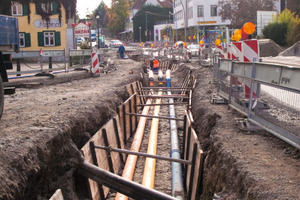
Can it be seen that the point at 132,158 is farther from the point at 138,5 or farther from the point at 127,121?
the point at 138,5

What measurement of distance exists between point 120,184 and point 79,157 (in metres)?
1.03

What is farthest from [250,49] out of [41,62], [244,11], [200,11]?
[200,11]

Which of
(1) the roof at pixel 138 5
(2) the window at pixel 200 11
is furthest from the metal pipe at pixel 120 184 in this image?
(1) the roof at pixel 138 5

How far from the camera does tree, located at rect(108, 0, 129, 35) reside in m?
93.3

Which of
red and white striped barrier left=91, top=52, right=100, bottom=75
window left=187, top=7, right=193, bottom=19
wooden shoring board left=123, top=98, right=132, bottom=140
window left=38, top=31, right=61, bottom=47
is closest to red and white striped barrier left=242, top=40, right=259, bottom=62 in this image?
wooden shoring board left=123, top=98, right=132, bottom=140

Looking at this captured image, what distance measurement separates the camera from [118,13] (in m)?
94.6

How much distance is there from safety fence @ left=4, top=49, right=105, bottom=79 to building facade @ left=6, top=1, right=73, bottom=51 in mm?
14945

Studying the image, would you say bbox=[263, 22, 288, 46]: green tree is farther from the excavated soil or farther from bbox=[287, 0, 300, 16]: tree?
the excavated soil

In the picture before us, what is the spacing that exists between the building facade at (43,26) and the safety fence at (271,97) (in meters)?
28.6

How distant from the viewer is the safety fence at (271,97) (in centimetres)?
501

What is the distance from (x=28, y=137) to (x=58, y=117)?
5.08ft

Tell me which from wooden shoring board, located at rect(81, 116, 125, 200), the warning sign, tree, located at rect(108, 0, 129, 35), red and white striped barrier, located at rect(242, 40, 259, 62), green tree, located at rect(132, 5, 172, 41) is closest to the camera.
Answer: wooden shoring board, located at rect(81, 116, 125, 200)

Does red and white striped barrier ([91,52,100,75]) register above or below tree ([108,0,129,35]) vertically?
below

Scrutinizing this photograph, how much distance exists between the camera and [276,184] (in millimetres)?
4129
